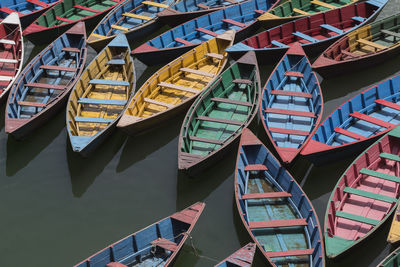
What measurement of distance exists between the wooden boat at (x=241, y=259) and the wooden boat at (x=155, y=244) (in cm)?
134

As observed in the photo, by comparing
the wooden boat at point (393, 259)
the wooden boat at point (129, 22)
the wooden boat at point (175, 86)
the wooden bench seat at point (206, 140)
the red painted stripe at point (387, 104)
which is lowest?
the wooden boat at point (393, 259)

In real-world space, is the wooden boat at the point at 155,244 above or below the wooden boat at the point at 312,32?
below

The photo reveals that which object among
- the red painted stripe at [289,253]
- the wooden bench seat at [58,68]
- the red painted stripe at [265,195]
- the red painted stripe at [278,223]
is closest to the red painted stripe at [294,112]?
the red painted stripe at [265,195]

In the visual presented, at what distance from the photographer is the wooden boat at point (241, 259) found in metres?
14.4

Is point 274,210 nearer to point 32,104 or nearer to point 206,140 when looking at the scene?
point 206,140

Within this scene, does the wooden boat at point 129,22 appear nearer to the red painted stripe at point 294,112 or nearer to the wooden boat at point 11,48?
the wooden boat at point 11,48

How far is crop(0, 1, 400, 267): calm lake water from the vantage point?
16.3 metres

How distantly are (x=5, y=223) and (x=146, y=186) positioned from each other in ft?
14.6

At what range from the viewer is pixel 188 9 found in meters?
26.3

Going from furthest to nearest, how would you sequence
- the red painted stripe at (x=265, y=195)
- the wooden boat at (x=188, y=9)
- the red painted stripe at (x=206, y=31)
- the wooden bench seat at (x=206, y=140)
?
the wooden boat at (x=188, y=9), the red painted stripe at (x=206, y=31), the wooden bench seat at (x=206, y=140), the red painted stripe at (x=265, y=195)

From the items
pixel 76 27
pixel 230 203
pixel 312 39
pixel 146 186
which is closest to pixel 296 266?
pixel 230 203

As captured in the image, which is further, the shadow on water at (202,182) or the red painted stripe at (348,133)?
the red painted stripe at (348,133)

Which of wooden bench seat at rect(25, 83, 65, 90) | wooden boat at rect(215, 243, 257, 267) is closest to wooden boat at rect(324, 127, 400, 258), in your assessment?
wooden boat at rect(215, 243, 257, 267)

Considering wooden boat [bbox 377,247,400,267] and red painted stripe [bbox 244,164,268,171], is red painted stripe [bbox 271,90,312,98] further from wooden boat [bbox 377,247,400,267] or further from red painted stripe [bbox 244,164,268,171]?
wooden boat [bbox 377,247,400,267]
